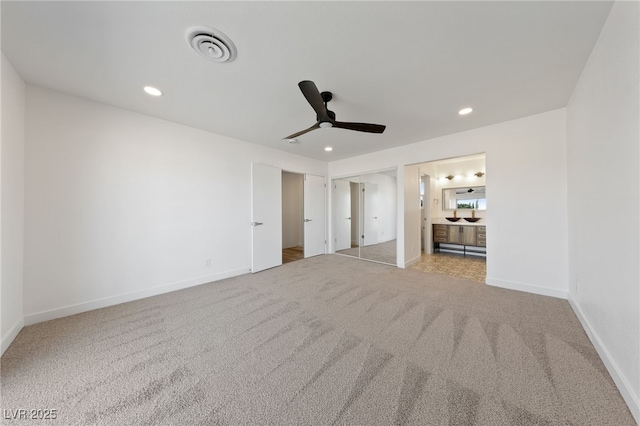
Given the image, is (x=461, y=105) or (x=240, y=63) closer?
(x=240, y=63)

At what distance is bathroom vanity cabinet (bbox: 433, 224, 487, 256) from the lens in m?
4.89

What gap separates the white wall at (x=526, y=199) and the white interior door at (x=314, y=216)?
3.00m

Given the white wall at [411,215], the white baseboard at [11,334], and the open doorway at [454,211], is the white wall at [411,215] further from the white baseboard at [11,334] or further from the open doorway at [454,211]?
the white baseboard at [11,334]

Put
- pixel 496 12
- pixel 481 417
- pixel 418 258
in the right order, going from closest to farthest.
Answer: pixel 481 417 → pixel 496 12 → pixel 418 258

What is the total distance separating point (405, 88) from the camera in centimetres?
226

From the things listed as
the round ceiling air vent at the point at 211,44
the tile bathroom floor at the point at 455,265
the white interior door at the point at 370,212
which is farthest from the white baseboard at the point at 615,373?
the white interior door at the point at 370,212

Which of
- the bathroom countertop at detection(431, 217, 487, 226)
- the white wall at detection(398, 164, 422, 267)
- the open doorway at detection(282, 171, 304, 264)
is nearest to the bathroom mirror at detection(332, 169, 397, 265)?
the white wall at detection(398, 164, 422, 267)

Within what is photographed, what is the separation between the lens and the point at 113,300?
8.61 feet

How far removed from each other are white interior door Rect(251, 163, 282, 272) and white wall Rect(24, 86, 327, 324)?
342 mm

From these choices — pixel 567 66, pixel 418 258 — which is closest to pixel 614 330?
pixel 567 66

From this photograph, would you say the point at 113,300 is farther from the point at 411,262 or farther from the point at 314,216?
the point at 411,262

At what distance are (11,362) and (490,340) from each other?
3.88 m

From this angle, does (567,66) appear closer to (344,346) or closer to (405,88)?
(405,88)

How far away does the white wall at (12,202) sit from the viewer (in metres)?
1.80
